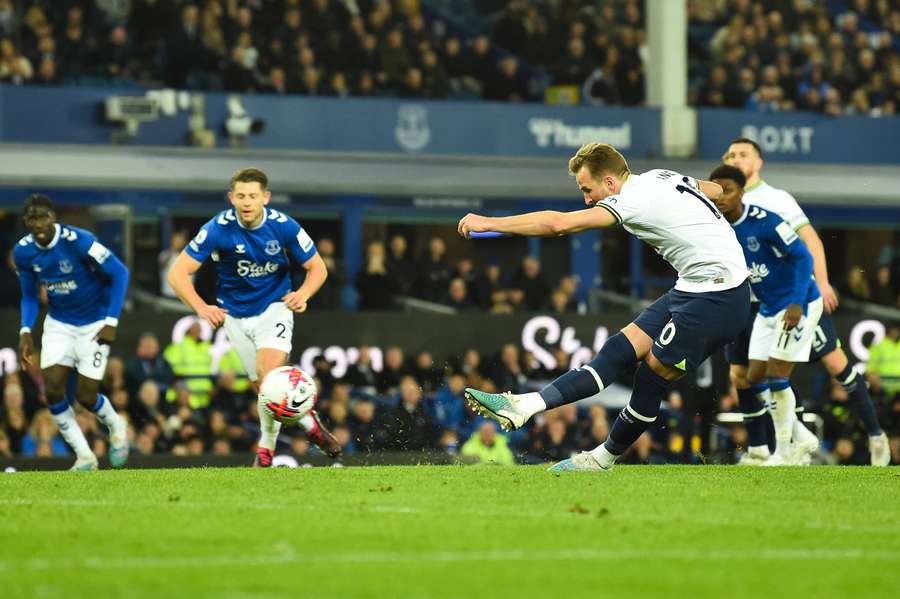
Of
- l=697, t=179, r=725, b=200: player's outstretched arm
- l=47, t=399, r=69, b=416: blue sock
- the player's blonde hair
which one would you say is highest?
the player's blonde hair

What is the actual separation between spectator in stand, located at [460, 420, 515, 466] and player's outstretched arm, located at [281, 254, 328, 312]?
5.63 m

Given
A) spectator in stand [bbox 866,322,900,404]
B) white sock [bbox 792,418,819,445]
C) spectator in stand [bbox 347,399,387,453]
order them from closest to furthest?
white sock [bbox 792,418,819,445], spectator in stand [bbox 347,399,387,453], spectator in stand [bbox 866,322,900,404]

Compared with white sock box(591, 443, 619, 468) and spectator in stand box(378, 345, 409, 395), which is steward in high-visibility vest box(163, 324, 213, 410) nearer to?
spectator in stand box(378, 345, 409, 395)

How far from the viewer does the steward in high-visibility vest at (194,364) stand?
19094 millimetres

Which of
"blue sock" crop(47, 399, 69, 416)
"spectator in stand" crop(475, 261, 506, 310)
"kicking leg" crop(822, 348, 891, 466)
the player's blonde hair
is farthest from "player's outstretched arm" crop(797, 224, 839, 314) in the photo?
"spectator in stand" crop(475, 261, 506, 310)

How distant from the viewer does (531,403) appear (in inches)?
383

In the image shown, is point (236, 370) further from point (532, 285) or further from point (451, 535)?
point (451, 535)

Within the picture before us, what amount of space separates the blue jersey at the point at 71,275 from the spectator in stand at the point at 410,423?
12.9 feet

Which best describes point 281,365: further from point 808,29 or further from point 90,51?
point 808,29

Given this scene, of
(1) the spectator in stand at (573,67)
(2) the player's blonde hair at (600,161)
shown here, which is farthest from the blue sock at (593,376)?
(1) the spectator in stand at (573,67)

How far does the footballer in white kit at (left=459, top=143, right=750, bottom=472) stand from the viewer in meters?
9.52

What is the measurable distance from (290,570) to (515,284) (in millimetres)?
16684

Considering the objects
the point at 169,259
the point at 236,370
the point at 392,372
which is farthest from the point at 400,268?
the point at 236,370

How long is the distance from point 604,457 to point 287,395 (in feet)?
7.64
